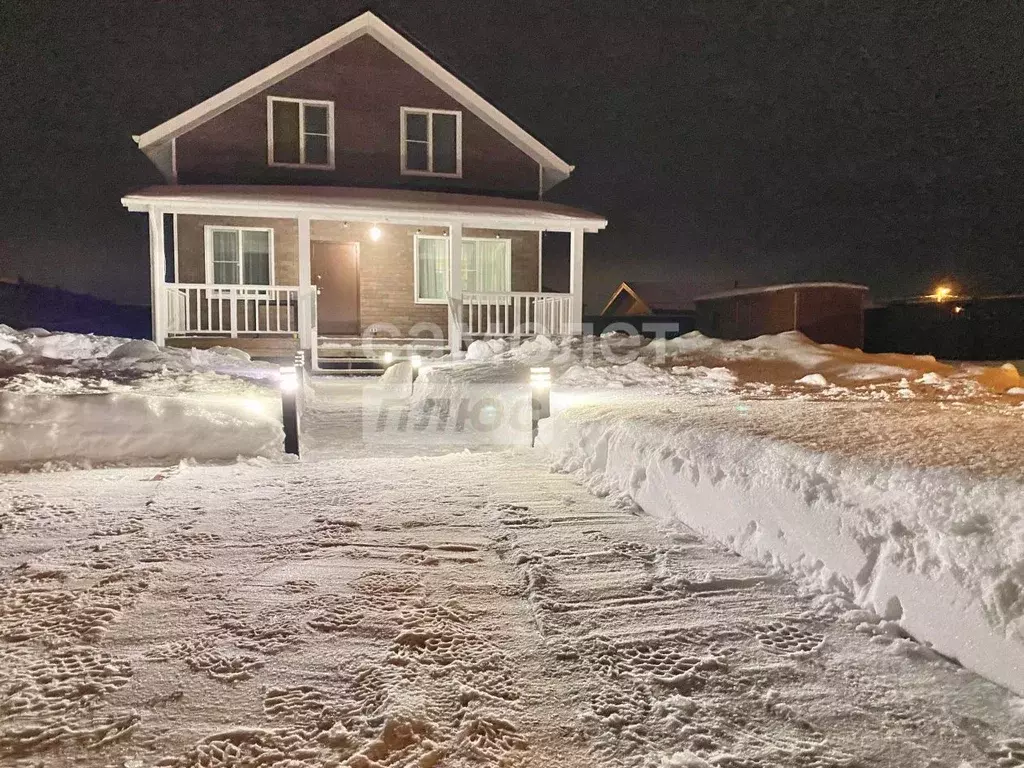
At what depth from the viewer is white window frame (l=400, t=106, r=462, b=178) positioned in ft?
51.2

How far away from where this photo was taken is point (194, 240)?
47.3ft

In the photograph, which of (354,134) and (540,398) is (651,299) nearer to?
(354,134)

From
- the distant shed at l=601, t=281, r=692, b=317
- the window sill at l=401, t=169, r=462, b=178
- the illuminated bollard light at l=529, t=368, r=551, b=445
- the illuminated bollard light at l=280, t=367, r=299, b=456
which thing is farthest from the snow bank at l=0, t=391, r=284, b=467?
the distant shed at l=601, t=281, r=692, b=317

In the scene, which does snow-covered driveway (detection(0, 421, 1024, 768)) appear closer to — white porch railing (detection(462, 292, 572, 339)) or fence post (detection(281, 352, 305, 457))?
fence post (detection(281, 352, 305, 457))

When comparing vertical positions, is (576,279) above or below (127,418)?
above

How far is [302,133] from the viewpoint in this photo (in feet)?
49.5

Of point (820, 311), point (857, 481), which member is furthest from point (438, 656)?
point (820, 311)

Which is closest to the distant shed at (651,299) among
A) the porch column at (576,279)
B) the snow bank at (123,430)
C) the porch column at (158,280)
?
the porch column at (576,279)

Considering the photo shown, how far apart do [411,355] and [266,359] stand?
2829mm

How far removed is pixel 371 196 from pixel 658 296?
1043 inches

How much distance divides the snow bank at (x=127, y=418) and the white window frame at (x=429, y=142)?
9.01 m

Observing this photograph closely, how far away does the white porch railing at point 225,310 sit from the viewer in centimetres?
1245

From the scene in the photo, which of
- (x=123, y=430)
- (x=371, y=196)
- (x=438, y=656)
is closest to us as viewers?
(x=438, y=656)

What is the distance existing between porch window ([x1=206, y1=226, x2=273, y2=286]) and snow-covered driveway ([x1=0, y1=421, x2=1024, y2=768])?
1111cm
